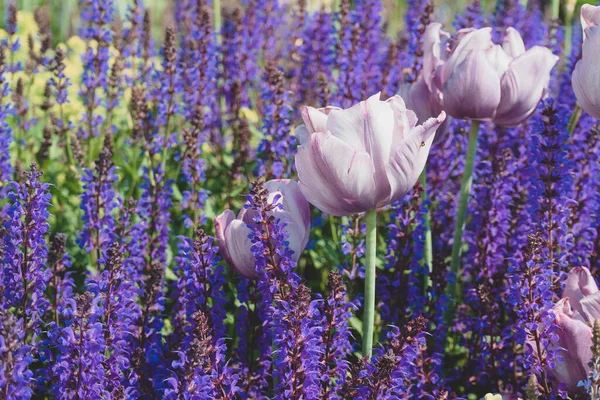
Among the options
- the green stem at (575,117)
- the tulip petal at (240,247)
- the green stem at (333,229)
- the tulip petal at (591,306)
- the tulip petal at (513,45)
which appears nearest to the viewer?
the tulip petal at (591,306)

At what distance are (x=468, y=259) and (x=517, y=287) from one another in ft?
2.95

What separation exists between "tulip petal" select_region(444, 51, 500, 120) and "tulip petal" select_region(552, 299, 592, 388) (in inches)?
25.7

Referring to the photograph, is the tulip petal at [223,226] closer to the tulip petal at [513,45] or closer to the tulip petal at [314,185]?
the tulip petal at [314,185]

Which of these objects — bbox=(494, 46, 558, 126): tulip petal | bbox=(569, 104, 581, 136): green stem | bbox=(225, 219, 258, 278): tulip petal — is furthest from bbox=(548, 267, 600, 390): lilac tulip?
bbox=(569, 104, 581, 136): green stem

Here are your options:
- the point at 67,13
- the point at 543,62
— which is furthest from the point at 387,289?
the point at 67,13

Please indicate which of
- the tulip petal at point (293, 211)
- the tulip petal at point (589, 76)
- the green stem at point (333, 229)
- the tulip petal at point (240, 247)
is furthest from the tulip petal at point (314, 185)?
the green stem at point (333, 229)

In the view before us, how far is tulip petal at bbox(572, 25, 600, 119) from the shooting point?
2.11 metres

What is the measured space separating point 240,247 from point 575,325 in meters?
0.87

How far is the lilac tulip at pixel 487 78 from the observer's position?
2.39 m

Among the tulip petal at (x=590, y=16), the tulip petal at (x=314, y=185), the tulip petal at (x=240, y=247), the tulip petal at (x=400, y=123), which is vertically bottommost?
the tulip petal at (x=240, y=247)

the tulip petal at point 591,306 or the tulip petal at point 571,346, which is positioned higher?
the tulip petal at point 591,306

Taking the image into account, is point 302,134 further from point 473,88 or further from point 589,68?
point 589,68

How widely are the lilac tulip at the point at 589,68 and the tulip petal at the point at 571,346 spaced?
21.1 inches

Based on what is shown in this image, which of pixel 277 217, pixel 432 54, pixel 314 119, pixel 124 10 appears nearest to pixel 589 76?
pixel 432 54
